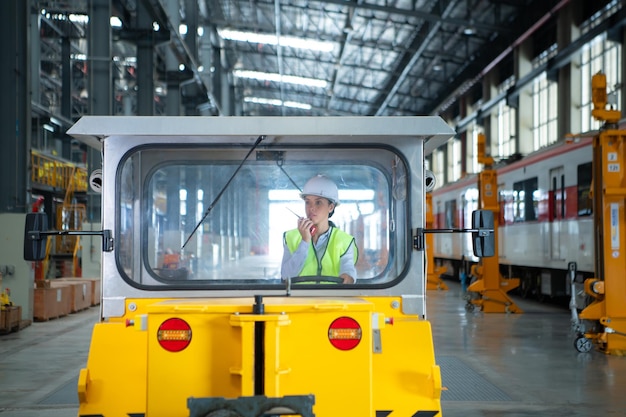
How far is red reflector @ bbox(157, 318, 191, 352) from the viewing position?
149 inches

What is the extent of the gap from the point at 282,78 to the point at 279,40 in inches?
275

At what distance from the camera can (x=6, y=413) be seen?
7.62 m

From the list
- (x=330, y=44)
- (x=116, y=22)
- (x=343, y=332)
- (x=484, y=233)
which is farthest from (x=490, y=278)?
(x=330, y=44)

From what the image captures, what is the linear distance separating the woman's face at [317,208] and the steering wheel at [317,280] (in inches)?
11.7

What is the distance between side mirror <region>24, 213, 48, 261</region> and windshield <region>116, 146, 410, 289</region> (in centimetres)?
45

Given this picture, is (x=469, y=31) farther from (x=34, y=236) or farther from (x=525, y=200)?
(x=34, y=236)

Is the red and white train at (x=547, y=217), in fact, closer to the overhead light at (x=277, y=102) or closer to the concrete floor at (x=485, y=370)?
the concrete floor at (x=485, y=370)

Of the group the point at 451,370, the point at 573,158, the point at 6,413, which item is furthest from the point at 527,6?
the point at 6,413

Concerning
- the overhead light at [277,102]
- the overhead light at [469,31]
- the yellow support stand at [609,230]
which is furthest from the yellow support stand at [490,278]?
the overhead light at [277,102]

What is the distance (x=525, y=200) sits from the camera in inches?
742

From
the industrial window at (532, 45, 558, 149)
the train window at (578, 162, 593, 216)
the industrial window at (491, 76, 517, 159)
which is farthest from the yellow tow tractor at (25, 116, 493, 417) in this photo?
the industrial window at (491, 76, 517, 159)

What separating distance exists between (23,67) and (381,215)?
11.2 m

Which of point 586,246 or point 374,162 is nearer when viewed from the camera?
point 374,162

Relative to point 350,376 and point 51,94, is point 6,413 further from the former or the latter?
point 51,94
